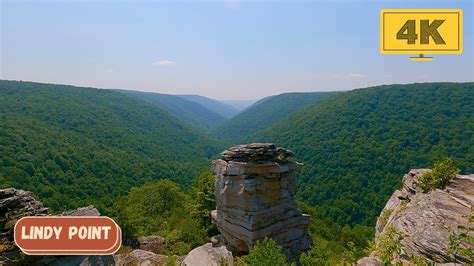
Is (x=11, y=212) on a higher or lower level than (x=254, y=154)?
lower

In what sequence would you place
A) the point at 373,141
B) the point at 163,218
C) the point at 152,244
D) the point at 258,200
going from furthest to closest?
the point at 373,141 < the point at 163,218 < the point at 152,244 < the point at 258,200

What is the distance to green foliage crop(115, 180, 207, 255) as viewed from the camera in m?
27.6

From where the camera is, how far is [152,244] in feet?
89.7

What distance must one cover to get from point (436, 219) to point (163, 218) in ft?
117

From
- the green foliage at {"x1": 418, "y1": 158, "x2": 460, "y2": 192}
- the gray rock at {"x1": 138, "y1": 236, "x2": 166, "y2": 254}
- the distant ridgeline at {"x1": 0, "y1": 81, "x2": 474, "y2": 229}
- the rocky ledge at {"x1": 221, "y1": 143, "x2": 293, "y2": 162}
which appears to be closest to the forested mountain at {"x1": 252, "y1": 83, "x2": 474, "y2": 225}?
the distant ridgeline at {"x1": 0, "y1": 81, "x2": 474, "y2": 229}

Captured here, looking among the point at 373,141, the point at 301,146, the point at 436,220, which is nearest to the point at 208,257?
the point at 436,220

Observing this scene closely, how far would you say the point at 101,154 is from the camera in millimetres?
77000

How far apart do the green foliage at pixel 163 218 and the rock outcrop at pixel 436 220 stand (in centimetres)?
1685

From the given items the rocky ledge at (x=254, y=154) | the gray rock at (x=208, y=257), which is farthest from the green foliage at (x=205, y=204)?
the gray rock at (x=208, y=257)

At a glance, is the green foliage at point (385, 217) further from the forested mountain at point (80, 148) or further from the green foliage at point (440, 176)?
the forested mountain at point (80, 148)

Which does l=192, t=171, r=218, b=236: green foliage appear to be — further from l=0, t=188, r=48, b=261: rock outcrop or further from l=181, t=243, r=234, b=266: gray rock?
l=0, t=188, r=48, b=261: rock outcrop

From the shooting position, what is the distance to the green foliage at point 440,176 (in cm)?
1259

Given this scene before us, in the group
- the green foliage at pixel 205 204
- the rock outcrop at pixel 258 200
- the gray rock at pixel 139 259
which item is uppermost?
the rock outcrop at pixel 258 200

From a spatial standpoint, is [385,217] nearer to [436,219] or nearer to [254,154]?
[436,219]
